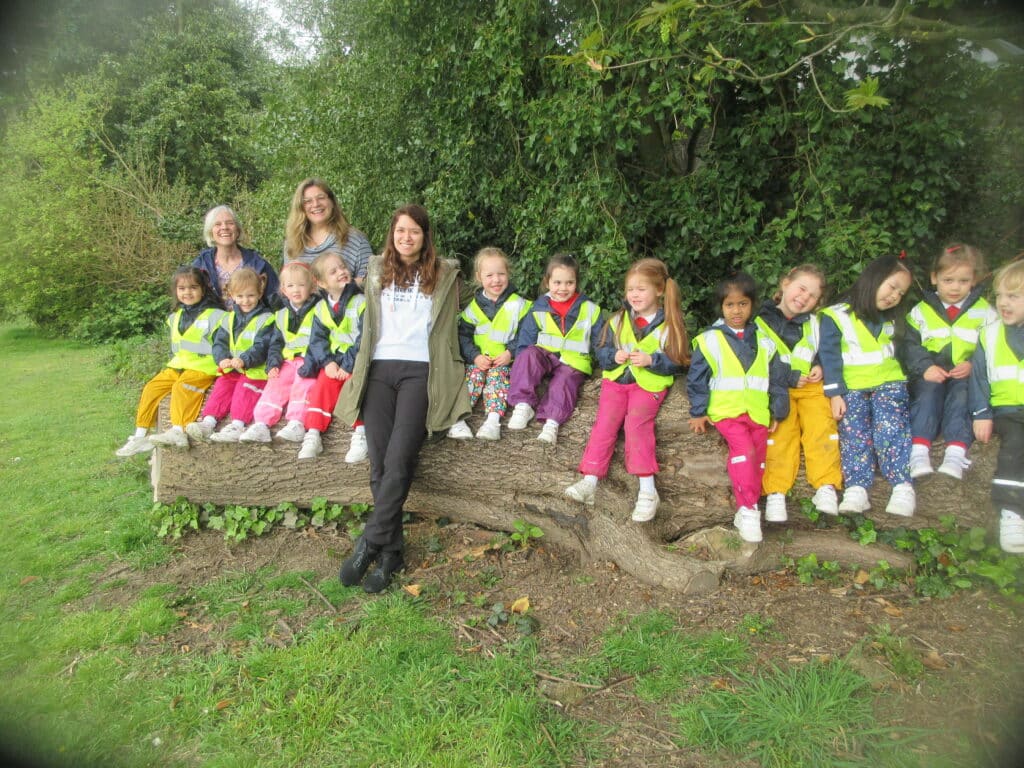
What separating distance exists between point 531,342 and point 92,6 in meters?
11.2

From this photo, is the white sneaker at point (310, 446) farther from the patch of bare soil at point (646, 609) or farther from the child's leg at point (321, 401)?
the patch of bare soil at point (646, 609)

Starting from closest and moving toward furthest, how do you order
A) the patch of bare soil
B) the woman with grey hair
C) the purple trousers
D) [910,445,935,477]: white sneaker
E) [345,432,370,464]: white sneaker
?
the patch of bare soil, [910,445,935,477]: white sneaker, the purple trousers, [345,432,370,464]: white sneaker, the woman with grey hair

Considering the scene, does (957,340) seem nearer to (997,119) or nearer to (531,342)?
(531,342)

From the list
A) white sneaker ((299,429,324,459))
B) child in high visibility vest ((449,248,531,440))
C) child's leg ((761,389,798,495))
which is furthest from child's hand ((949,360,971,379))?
white sneaker ((299,429,324,459))

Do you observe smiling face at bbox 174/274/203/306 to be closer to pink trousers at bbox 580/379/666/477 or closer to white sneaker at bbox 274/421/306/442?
white sneaker at bbox 274/421/306/442

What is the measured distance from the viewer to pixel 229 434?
445 centimetres

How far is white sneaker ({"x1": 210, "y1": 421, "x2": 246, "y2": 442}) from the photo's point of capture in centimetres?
444

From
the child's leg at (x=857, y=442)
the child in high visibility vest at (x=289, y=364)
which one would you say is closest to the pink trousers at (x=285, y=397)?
the child in high visibility vest at (x=289, y=364)

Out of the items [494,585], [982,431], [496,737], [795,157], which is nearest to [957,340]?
[982,431]

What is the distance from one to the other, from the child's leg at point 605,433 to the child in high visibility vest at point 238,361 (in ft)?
8.37

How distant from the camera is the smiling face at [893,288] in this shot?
3.76m

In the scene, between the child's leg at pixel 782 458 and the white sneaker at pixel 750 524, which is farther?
the child's leg at pixel 782 458

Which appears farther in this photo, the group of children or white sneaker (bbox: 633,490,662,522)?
white sneaker (bbox: 633,490,662,522)

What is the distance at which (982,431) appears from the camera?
3.54 metres
